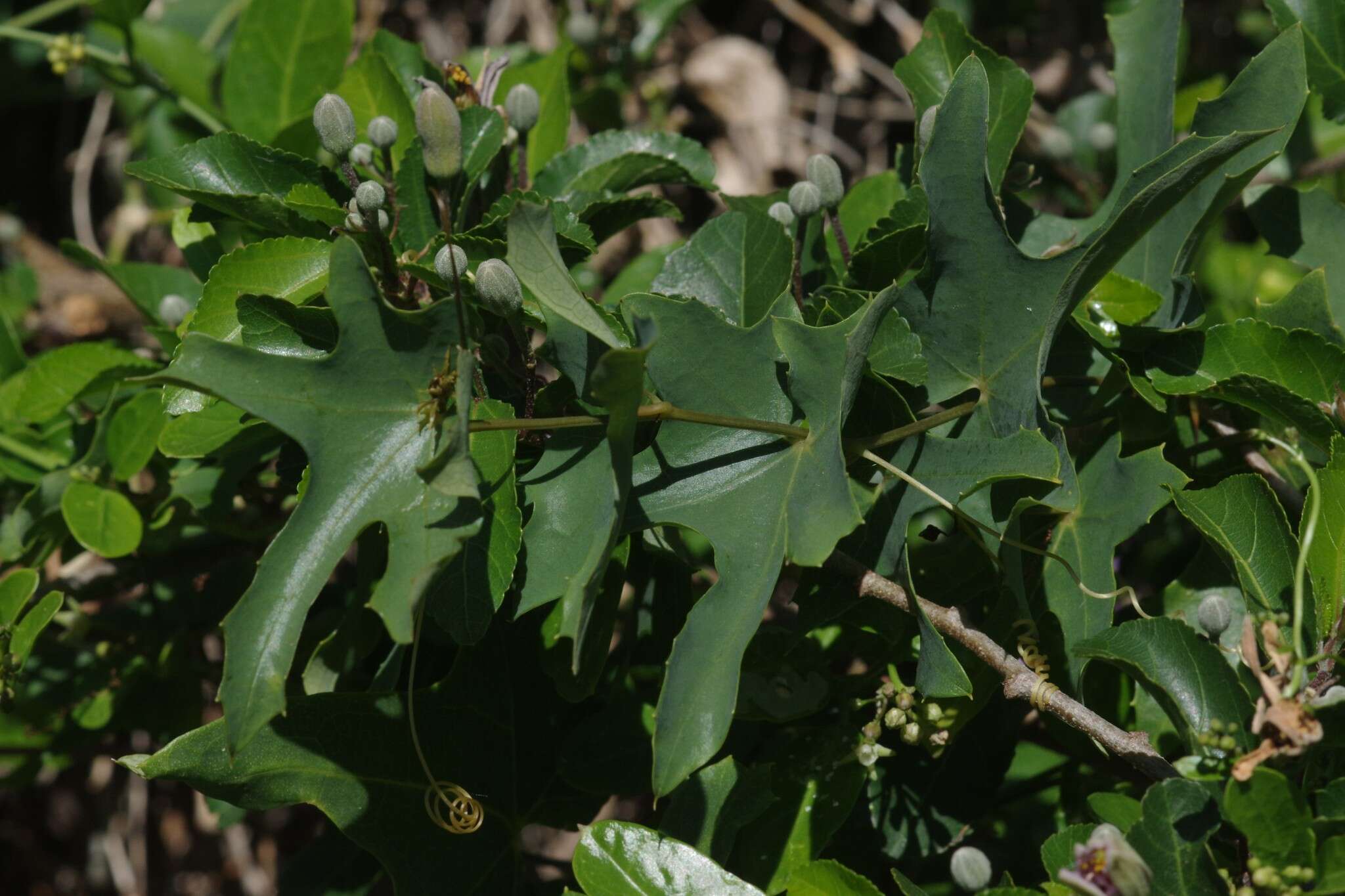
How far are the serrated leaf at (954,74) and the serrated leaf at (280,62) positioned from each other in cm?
76

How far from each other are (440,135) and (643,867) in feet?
2.17

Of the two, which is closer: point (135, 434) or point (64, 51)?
point (135, 434)

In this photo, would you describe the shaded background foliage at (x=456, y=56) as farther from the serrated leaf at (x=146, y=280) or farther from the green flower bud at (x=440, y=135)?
the green flower bud at (x=440, y=135)

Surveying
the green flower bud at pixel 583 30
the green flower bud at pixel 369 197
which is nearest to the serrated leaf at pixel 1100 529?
the green flower bud at pixel 369 197

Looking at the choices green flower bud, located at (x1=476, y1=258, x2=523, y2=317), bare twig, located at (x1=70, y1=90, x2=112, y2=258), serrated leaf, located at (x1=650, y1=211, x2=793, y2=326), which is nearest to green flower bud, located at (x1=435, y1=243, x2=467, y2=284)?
green flower bud, located at (x1=476, y1=258, x2=523, y2=317)

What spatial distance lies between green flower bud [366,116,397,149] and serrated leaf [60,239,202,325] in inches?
16.0

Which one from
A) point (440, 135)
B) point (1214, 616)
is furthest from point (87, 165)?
point (1214, 616)

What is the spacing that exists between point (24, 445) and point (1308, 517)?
155cm

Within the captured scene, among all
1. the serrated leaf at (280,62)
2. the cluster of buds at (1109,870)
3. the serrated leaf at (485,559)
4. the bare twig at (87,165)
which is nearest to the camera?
the cluster of buds at (1109,870)

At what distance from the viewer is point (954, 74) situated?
1215mm

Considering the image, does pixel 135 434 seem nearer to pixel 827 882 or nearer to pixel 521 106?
pixel 521 106

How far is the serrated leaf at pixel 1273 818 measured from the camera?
827mm

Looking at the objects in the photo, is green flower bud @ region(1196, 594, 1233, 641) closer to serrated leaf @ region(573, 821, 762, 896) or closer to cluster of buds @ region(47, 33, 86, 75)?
serrated leaf @ region(573, 821, 762, 896)

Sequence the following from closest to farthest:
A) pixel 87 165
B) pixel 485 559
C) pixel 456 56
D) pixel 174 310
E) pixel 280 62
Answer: pixel 485 559 < pixel 174 310 < pixel 280 62 < pixel 87 165 < pixel 456 56
